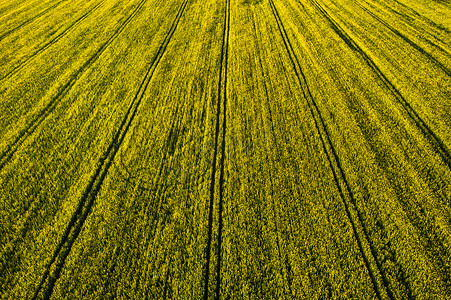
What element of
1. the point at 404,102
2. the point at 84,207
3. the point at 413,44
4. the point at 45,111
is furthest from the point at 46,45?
the point at 413,44

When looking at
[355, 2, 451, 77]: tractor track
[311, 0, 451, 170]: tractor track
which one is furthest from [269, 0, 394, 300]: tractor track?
[355, 2, 451, 77]: tractor track

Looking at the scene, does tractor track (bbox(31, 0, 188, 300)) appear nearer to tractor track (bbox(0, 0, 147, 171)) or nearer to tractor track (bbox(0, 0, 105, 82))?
tractor track (bbox(0, 0, 147, 171))

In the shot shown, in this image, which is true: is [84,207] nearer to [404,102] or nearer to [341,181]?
[341,181]

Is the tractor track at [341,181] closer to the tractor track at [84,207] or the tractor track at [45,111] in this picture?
the tractor track at [84,207]

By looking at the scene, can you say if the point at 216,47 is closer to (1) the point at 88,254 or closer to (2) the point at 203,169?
(2) the point at 203,169

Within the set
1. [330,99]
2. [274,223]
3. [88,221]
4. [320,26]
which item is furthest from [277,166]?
[320,26]

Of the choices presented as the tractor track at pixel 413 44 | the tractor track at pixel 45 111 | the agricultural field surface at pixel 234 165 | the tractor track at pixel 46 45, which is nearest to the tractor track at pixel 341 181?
the agricultural field surface at pixel 234 165
